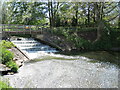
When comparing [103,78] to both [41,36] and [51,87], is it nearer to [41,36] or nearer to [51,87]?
[51,87]

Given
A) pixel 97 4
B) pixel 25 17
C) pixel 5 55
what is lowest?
pixel 5 55

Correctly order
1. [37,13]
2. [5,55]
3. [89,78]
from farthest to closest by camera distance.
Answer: [37,13] → [5,55] → [89,78]

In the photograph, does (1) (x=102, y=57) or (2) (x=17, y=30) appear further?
(2) (x=17, y=30)

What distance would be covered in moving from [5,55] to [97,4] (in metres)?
13.2

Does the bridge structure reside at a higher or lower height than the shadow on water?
higher

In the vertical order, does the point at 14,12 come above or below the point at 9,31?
above

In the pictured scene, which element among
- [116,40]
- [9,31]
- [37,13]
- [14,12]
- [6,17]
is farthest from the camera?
[6,17]

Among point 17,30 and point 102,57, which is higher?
point 17,30

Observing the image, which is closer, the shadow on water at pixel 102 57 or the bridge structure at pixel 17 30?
the shadow on water at pixel 102 57

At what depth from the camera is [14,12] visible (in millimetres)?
19125

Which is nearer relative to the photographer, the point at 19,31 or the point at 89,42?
the point at 19,31

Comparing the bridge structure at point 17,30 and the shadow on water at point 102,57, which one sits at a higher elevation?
the bridge structure at point 17,30

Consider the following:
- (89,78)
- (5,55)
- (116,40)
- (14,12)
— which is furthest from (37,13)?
(89,78)

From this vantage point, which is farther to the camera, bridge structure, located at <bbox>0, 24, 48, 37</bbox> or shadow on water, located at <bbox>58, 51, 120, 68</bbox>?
bridge structure, located at <bbox>0, 24, 48, 37</bbox>
